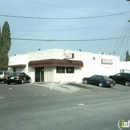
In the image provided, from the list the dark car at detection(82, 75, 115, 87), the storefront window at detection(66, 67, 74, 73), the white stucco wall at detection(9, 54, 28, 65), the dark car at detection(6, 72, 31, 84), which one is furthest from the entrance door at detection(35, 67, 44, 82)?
the dark car at detection(82, 75, 115, 87)

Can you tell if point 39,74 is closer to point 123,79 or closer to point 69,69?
point 69,69

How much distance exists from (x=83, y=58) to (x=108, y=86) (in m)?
7.32

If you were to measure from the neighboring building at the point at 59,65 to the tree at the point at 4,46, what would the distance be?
3.17ft

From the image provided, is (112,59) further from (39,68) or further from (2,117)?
(2,117)

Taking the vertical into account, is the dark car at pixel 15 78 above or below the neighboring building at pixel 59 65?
below

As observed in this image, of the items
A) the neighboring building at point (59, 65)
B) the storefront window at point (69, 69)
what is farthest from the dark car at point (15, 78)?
the storefront window at point (69, 69)

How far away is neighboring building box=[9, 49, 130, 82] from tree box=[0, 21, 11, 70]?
3.17ft

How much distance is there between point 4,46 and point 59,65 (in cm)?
1293

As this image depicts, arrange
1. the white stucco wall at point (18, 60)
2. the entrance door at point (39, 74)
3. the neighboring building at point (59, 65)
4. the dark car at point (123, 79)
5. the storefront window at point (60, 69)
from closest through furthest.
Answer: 1. the neighboring building at point (59, 65)
2. the storefront window at point (60, 69)
3. the dark car at point (123, 79)
4. the entrance door at point (39, 74)
5. the white stucco wall at point (18, 60)

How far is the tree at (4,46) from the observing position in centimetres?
3859

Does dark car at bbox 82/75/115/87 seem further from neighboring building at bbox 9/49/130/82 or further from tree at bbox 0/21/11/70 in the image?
tree at bbox 0/21/11/70

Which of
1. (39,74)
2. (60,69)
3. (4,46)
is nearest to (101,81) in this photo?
(60,69)

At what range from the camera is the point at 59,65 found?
3120cm

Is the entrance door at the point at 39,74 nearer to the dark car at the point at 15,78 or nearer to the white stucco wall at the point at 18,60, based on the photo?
the white stucco wall at the point at 18,60
